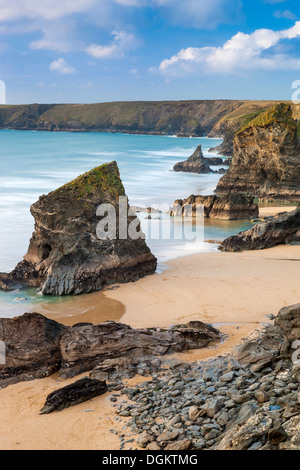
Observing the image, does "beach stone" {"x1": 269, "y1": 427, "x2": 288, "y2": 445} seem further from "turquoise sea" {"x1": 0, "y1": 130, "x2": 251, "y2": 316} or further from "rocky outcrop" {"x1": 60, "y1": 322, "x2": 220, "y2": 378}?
"turquoise sea" {"x1": 0, "y1": 130, "x2": 251, "y2": 316}

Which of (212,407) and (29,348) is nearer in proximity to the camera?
(212,407)

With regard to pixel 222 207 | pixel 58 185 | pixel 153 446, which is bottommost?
pixel 153 446

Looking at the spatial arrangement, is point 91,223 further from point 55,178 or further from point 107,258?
point 55,178

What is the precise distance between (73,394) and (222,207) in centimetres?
2450

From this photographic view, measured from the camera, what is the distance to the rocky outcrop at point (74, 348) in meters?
9.78

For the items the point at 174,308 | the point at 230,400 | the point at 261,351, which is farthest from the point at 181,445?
the point at 174,308

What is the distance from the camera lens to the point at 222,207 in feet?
104

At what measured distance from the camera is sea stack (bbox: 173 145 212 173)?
57344 mm

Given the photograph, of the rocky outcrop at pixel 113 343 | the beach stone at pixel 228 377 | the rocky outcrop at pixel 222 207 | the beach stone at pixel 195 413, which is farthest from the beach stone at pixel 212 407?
the rocky outcrop at pixel 222 207

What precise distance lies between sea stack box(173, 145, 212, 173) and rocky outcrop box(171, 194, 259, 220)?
2472cm

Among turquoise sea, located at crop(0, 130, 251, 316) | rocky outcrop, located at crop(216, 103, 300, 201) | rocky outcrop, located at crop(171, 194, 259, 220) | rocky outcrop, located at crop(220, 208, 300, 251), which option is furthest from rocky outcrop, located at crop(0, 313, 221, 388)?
rocky outcrop, located at crop(216, 103, 300, 201)

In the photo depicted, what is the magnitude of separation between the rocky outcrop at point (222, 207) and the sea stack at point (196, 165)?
81.1 feet

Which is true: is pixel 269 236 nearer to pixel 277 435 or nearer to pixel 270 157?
pixel 277 435

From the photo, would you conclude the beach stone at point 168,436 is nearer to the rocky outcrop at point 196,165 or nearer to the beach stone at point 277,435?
the beach stone at point 277,435
